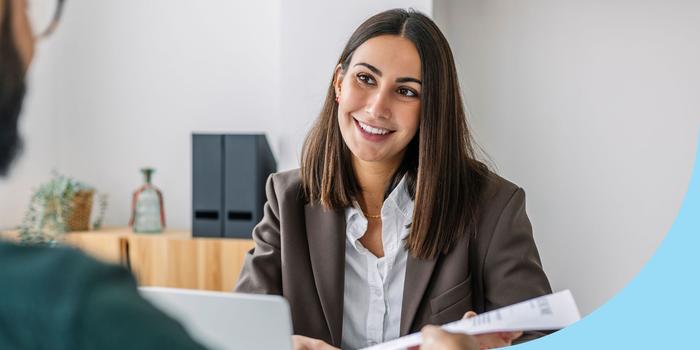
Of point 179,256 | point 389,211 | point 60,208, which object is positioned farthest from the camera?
point 60,208

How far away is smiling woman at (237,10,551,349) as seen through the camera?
1.60 m

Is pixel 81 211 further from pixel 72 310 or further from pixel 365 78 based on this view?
pixel 72 310

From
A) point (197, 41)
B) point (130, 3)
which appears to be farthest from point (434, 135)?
point (130, 3)

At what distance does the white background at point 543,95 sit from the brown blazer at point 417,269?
1.45 metres

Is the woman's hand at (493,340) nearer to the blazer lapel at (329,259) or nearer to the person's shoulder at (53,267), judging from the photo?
the blazer lapel at (329,259)

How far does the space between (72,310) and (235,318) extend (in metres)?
0.43

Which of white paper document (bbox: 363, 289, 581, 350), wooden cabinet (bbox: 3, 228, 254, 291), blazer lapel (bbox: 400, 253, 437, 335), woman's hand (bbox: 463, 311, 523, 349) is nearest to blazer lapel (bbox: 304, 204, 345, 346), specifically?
blazer lapel (bbox: 400, 253, 437, 335)

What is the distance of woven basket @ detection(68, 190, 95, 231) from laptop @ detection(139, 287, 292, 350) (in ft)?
8.69

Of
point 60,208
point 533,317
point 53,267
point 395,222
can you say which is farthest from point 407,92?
point 60,208

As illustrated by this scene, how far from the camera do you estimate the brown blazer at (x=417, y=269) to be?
1.58m

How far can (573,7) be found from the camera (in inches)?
122

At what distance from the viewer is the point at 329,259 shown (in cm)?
165

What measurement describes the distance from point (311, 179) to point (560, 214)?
1739 mm

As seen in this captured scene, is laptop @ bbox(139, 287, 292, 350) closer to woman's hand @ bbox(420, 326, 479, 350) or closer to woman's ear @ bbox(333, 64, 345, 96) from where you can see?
woman's hand @ bbox(420, 326, 479, 350)
